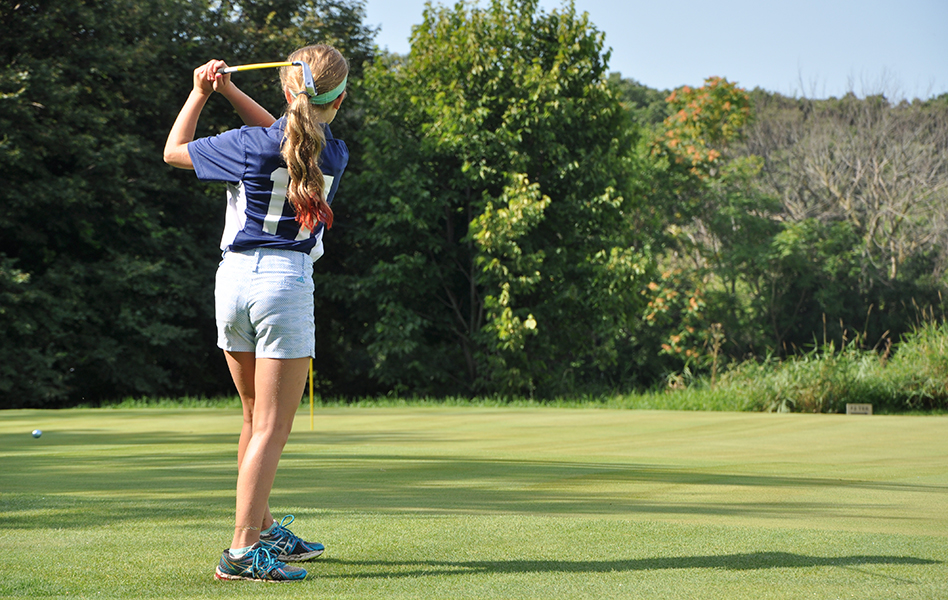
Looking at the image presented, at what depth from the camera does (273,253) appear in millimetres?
3055

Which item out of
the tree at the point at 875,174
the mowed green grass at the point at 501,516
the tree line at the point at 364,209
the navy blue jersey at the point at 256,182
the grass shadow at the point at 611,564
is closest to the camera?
the mowed green grass at the point at 501,516

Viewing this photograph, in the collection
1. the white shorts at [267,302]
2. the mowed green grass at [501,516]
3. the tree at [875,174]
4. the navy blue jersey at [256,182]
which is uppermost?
the tree at [875,174]

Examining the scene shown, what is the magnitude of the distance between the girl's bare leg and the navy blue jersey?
0.40 metres

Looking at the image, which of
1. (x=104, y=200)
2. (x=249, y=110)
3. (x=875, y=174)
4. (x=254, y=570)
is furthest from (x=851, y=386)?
(x=875, y=174)

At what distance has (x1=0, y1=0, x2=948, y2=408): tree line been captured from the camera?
1702 cm

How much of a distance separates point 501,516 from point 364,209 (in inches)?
645

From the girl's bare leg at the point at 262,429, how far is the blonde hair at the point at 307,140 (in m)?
0.49

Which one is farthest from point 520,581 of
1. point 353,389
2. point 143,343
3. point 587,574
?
point 353,389

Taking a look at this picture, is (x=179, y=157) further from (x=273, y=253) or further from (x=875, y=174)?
(x=875, y=174)

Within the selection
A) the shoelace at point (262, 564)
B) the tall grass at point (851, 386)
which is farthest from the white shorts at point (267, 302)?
the tall grass at point (851, 386)

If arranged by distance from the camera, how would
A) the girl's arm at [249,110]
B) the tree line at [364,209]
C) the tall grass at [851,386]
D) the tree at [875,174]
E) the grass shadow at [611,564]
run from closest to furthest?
the grass shadow at [611,564]
the girl's arm at [249,110]
the tall grass at [851,386]
the tree line at [364,209]
the tree at [875,174]

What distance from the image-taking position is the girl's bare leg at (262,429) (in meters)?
2.96

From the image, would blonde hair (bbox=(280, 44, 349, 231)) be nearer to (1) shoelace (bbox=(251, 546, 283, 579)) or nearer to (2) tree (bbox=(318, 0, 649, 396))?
(1) shoelace (bbox=(251, 546, 283, 579))

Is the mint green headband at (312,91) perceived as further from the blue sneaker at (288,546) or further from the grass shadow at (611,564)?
the grass shadow at (611,564)
